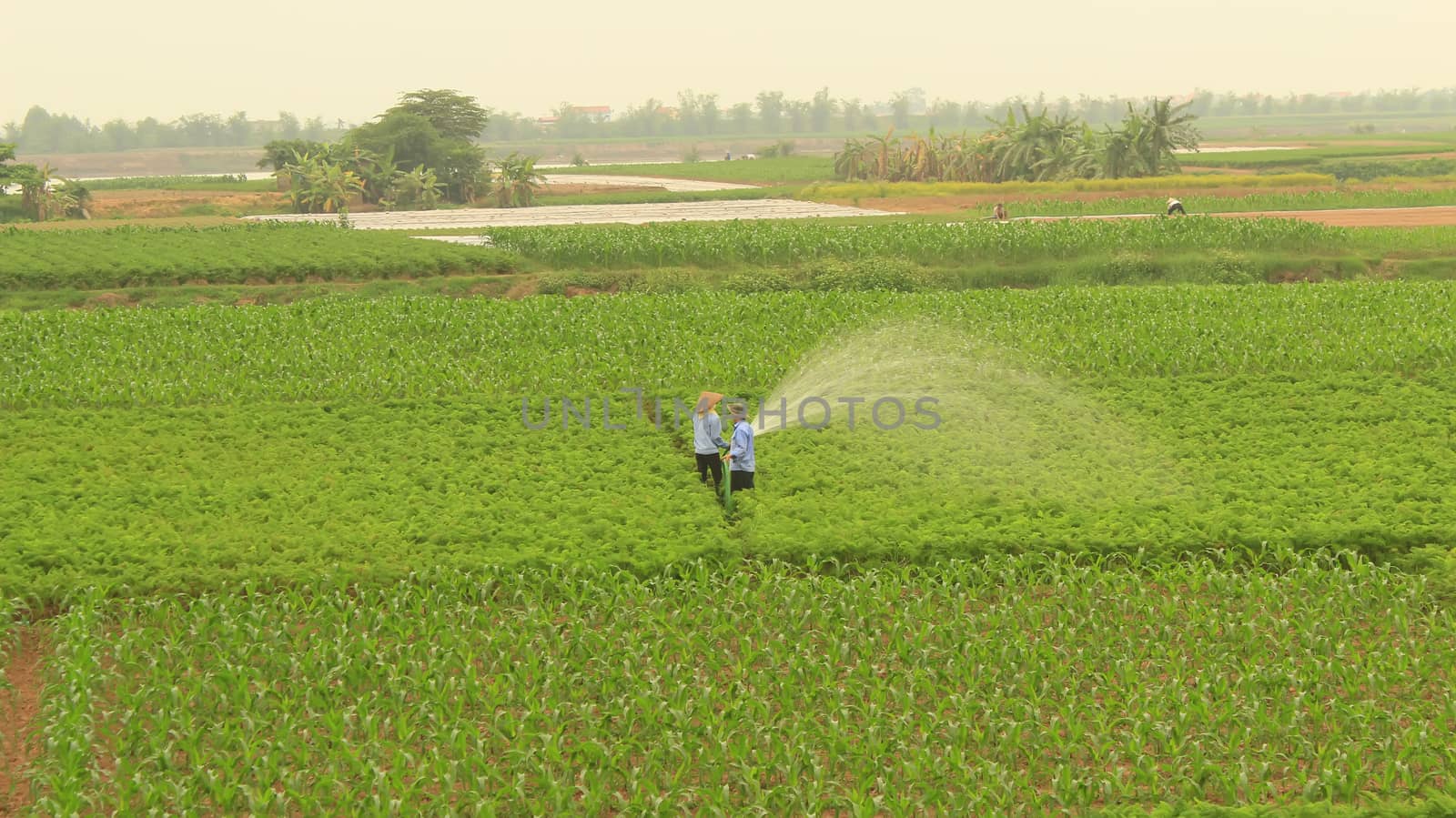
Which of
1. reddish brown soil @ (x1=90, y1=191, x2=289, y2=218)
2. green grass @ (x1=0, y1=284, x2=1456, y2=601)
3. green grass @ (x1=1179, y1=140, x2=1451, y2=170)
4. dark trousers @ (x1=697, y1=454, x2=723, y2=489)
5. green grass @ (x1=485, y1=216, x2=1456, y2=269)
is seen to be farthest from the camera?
green grass @ (x1=1179, y1=140, x2=1451, y2=170)

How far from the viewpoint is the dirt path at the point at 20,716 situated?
9609mm

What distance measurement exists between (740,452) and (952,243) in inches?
788

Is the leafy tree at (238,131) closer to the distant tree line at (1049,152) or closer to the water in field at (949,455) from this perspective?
the distant tree line at (1049,152)

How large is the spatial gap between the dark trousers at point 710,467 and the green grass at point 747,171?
5336 centimetres

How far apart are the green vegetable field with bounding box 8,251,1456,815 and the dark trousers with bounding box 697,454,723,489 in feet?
0.58

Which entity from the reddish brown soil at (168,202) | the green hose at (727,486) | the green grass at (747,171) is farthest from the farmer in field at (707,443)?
the green grass at (747,171)

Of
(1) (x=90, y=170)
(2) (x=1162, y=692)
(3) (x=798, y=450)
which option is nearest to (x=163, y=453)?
(3) (x=798, y=450)

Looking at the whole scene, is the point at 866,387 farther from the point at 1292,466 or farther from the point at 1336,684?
the point at 1336,684

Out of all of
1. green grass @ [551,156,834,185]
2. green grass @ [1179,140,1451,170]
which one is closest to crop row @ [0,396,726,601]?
green grass @ [551,156,834,185]

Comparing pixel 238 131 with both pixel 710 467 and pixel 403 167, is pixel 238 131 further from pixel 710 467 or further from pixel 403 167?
pixel 710 467

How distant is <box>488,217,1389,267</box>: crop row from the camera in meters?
33.5

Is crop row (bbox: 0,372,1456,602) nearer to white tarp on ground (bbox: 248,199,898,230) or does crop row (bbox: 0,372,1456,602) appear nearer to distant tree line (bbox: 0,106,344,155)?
white tarp on ground (bbox: 248,199,898,230)

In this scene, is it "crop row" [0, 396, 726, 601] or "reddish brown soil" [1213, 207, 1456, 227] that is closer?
"crop row" [0, 396, 726, 601]

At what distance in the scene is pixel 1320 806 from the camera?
29.4 ft
